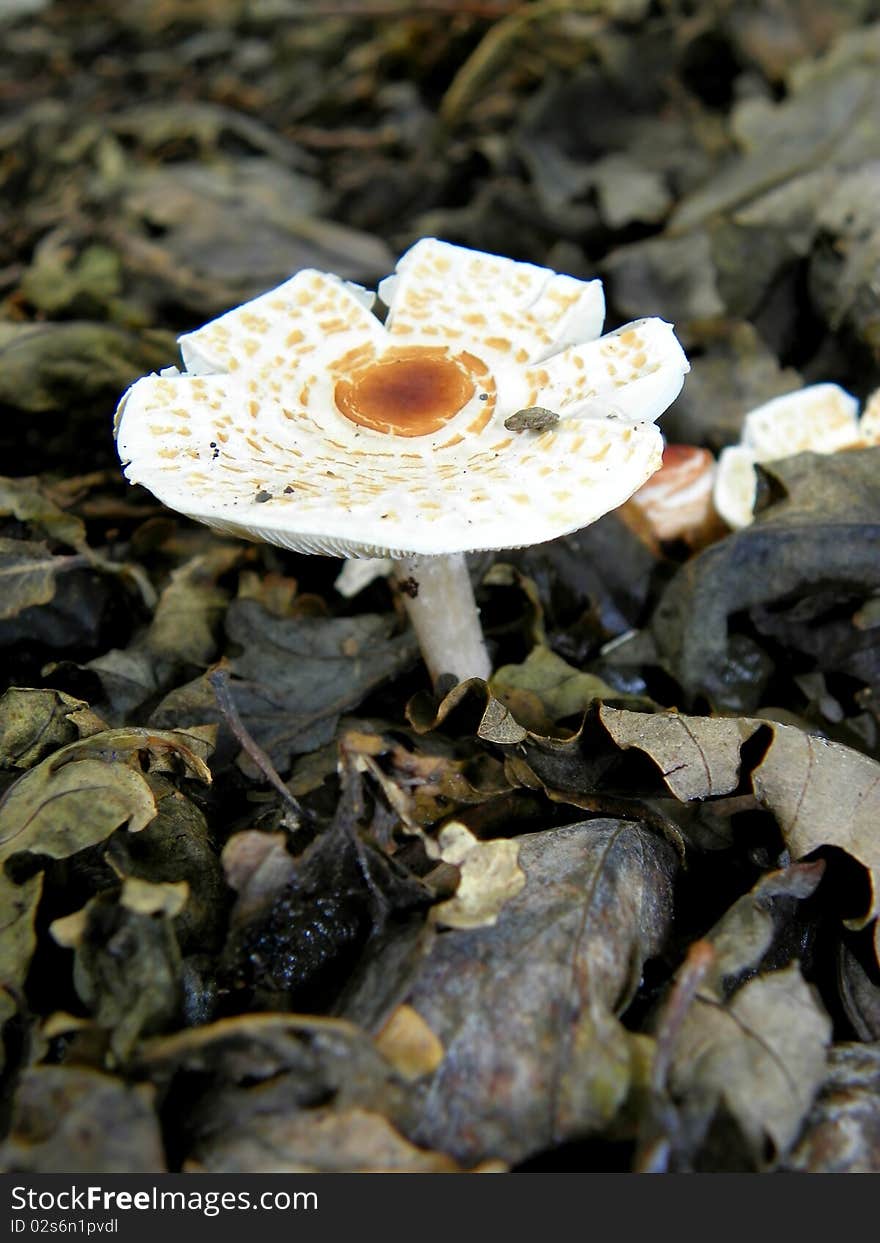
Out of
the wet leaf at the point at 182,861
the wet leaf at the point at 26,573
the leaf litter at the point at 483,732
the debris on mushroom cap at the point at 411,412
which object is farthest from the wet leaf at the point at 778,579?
the wet leaf at the point at 26,573

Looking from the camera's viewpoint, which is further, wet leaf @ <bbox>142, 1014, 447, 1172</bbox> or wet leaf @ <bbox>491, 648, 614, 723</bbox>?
wet leaf @ <bbox>491, 648, 614, 723</bbox>

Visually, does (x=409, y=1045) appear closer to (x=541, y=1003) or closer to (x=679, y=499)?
(x=541, y=1003)

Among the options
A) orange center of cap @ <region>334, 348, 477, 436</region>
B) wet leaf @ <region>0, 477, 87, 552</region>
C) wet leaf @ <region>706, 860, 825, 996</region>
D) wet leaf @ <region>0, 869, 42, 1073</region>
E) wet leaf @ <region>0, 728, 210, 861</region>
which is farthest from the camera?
wet leaf @ <region>0, 477, 87, 552</region>

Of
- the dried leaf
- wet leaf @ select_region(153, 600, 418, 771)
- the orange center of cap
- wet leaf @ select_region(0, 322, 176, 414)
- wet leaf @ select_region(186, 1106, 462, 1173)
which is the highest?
the orange center of cap

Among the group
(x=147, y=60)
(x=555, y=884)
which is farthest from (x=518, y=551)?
(x=147, y=60)

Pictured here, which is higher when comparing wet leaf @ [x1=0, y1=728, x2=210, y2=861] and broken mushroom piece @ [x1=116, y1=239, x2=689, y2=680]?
broken mushroom piece @ [x1=116, y1=239, x2=689, y2=680]

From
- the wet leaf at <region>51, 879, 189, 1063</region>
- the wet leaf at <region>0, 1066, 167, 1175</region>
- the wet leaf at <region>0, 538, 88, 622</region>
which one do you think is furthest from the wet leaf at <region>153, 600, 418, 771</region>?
the wet leaf at <region>0, 1066, 167, 1175</region>

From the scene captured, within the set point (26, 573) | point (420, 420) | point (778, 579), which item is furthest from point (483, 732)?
point (26, 573)

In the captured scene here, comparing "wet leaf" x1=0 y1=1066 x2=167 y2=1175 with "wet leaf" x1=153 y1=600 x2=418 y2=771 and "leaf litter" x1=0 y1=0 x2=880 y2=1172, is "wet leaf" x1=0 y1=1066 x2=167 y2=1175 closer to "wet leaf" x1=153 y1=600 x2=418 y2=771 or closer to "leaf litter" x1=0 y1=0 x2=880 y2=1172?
"leaf litter" x1=0 y1=0 x2=880 y2=1172

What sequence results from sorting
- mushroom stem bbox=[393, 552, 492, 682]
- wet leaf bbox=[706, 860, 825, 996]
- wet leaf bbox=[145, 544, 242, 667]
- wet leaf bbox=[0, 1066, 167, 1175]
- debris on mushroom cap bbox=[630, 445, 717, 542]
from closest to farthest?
wet leaf bbox=[0, 1066, 167, 1175] → wet leaf bbox=[706, 860, 825, 996] → mushroom stem bbox=[393, 552, 492, 682] → wet leaf bbox=[145, 544, 242, 667] → debris on mushroom cap bbox=[630, 445, 717, 542]
